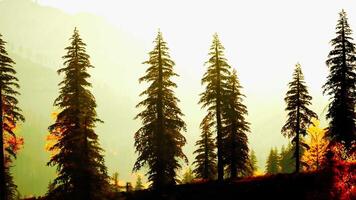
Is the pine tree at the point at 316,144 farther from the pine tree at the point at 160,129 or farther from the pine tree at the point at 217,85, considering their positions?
the pine tree at the point at 160,129

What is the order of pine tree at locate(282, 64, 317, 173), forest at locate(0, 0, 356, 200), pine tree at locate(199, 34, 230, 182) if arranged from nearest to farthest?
1. forest at locate(0, 0, 356, 200)
2. pine tree at locate(199, 34, 230, 182)
3. pine tree at locate(282, 64, 317, 173)

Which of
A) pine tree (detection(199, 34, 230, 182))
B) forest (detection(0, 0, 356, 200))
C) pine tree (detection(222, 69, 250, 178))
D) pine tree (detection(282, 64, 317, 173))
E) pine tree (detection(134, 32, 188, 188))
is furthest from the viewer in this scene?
pine tree (detection(222, 69, 250, 178))

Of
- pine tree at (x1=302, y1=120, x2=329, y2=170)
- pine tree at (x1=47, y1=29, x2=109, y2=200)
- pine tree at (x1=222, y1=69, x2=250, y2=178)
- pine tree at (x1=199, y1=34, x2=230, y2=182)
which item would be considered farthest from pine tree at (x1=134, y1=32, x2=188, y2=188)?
pine tree at (x1=302, y1=120, x2=329, y2=170)

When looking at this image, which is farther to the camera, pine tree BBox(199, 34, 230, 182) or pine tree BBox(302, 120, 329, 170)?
pine tree BBox(302, 120, 329, 170)

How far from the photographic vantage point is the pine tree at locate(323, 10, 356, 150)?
38.4 m

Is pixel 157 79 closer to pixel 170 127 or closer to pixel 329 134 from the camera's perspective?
pixel 170 127

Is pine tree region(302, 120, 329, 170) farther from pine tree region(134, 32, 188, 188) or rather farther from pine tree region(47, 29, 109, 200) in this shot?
pine tree region(47, 29, 109, 200)

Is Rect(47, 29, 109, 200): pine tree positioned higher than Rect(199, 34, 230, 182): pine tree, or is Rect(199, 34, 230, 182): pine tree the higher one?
Result: Rect(199, 34, 230, 182): pine tree

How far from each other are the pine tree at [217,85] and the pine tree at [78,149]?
41.3ft

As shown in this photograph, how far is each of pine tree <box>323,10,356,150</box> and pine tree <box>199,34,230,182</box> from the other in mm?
10518

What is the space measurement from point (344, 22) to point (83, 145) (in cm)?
2831

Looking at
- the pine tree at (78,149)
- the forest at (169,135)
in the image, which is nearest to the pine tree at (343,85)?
the forest at (169,135)

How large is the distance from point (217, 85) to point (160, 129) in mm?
7012

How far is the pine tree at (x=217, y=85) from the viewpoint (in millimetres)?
36812
